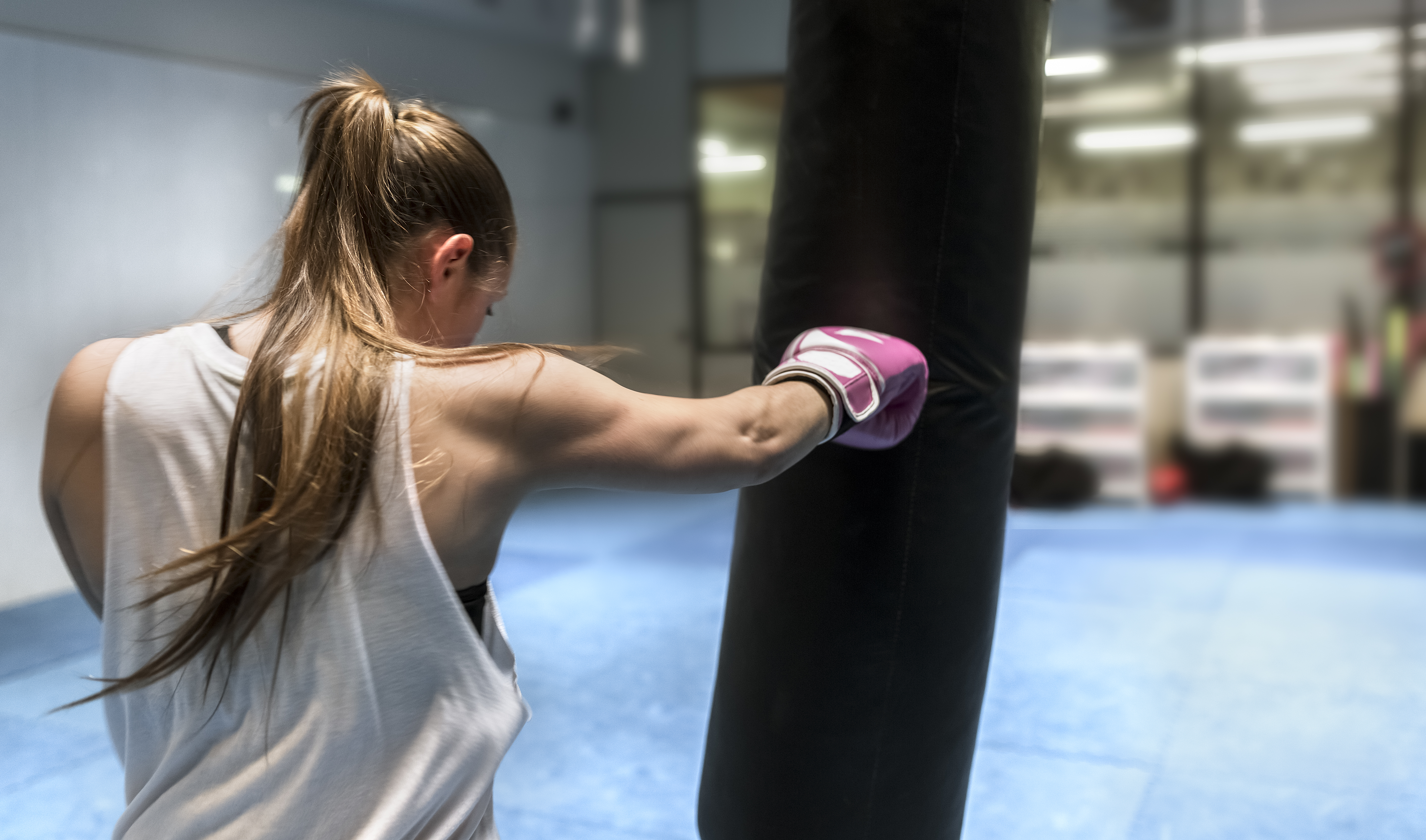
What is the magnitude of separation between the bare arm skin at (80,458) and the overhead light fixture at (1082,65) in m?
7.28

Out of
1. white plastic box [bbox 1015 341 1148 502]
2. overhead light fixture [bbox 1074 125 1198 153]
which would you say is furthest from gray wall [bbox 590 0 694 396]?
overhead light fixture [bbox 1074 125 1198 153]

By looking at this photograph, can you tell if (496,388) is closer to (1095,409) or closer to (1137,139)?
(1095,409)

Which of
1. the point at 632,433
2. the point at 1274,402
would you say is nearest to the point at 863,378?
the point at 632,433

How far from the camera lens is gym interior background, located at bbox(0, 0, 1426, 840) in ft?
9.30

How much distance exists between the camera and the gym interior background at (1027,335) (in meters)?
2.83

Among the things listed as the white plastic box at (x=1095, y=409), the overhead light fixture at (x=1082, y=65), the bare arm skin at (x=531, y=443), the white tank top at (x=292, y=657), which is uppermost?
the overhead light fixture at (x=1082, y=65)

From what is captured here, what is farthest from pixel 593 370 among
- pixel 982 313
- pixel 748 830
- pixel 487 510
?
pixel 748 830

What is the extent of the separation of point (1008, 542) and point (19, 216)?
14.2 ft

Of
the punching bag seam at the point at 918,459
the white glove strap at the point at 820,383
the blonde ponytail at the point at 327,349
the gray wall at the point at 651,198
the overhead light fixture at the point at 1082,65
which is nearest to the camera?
the blonde ponytail at the point at 327,349

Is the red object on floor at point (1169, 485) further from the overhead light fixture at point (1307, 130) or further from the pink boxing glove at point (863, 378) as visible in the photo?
the pink boxing glove at point (863, 378)

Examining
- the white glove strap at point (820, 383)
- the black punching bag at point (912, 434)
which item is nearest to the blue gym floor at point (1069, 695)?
the black punching bag at point (912, 434)

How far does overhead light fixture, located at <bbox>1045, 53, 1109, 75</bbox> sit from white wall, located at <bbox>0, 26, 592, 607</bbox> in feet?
17.5

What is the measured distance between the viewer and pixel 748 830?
1.60m

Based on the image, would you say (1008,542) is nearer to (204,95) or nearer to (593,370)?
(204,95)
